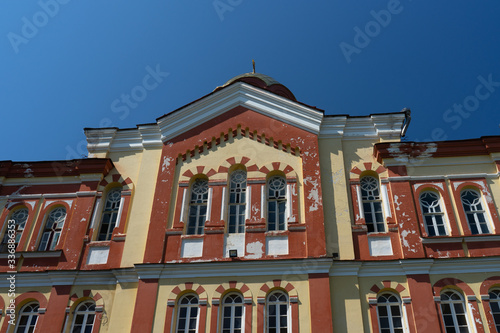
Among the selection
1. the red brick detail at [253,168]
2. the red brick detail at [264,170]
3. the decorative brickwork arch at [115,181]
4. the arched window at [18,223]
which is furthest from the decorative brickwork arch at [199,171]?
the arched window at [18,223]

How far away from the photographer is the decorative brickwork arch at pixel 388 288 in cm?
1500

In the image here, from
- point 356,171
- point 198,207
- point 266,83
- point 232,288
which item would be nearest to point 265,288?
point 232,288

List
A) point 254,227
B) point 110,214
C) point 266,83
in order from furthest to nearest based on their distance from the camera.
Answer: point 266,83 < point 110,214 < point 254,227

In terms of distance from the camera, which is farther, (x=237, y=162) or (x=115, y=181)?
(x=115, y=181)

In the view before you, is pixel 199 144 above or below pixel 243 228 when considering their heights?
above

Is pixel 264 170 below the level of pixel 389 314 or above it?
above

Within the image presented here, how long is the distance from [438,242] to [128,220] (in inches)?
428

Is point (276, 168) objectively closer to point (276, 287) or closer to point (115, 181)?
point (276, 287)

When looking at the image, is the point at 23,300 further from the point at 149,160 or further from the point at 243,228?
the point at 243,228

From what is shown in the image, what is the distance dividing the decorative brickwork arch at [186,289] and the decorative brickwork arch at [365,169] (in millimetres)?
6824

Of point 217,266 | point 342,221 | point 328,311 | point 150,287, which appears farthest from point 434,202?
point 150,287

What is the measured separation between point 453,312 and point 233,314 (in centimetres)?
682

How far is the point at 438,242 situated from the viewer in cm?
1588

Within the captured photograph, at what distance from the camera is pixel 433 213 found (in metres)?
16.8
